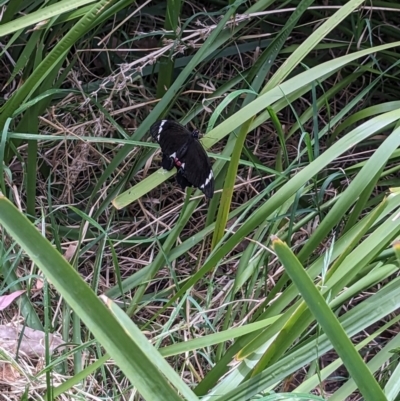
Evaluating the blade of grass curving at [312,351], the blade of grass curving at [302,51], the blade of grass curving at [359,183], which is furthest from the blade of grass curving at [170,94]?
the blade of grass curving at [312,351]

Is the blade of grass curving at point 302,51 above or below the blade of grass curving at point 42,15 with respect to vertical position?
below

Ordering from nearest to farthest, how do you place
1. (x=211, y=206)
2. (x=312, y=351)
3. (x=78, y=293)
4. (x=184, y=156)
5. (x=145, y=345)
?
(x=78, y=293), (x=145, y=345), (x=312, y=351), (x=184, y=156), (x=211, y=206)

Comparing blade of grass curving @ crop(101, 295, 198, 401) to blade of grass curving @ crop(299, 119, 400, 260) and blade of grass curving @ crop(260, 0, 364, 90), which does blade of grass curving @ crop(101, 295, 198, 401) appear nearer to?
blade of grass curving @ crop(299, 119, 400, 260)

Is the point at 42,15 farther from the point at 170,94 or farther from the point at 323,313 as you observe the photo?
the point at 323,313

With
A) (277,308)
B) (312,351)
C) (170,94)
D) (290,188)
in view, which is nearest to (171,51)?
(170,94)

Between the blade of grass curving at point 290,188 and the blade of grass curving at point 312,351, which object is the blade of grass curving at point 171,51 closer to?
the blade of grass curving at point 290,188

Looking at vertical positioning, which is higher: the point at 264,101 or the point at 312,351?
the point at 264,101

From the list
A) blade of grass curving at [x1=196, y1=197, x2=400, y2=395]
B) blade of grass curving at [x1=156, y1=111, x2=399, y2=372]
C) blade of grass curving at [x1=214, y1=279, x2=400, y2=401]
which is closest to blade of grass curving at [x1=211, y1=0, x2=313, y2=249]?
blade of grass curving at [x1=156, y1=111, x2=399, y2=372]
